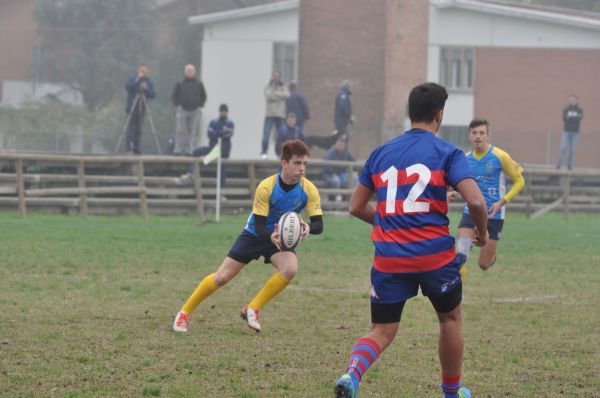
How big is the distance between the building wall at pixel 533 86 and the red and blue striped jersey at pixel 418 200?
1340 inches

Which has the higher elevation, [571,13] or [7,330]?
[571,13]

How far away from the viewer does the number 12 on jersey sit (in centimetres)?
634

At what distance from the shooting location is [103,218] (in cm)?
2216

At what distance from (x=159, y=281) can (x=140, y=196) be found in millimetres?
10189

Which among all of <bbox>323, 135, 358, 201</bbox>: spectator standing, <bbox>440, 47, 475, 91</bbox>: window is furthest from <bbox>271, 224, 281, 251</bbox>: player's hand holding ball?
<bbox>440, 47, 475, 91</bbox>: window

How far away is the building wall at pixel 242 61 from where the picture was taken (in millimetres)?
43906

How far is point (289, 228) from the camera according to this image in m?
9.12

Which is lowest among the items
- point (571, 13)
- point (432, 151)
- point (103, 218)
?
point (103, 218)

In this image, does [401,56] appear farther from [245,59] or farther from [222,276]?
[222,276]

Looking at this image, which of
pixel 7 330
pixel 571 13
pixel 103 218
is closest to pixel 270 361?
pixel 7 330

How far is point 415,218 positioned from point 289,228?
9.37 feet

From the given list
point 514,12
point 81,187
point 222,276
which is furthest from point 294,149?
point 514,12

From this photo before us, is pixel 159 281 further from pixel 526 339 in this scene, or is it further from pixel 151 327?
pixel 526 339

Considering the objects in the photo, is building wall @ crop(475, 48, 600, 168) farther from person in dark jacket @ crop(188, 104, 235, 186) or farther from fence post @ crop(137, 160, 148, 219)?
fence post @ crop(137, 160, 148, 219)
